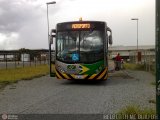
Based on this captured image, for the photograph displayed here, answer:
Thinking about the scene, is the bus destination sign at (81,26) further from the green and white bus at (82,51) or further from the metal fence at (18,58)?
the metal fence at (18,58)

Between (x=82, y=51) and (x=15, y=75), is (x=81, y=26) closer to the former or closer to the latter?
(x=82, y=51)

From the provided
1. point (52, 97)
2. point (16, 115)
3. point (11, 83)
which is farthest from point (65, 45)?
point (16, 115)

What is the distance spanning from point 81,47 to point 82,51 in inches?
8.3

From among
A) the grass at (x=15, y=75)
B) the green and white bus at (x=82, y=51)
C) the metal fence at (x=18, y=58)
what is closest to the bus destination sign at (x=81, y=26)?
the green and white bus at (x=82, y=51)

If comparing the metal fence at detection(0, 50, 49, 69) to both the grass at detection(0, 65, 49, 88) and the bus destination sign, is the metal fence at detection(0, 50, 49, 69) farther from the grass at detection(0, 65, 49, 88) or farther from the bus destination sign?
the bus destination sign

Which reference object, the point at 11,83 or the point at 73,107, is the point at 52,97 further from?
the point at 11,83

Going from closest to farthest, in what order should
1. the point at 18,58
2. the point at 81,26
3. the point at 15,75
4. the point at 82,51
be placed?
the point at 82,51 → the point at 81,26 → the point at 15,75 → the point at 18,58

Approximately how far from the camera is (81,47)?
20.9 metres

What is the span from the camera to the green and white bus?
2083 cm

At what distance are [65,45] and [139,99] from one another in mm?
8001

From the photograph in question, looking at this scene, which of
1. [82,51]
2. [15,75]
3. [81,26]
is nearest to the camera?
[82,51]

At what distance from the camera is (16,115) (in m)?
10.4

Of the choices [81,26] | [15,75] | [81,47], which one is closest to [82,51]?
[81,47]

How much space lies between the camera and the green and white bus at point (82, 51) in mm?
20828
